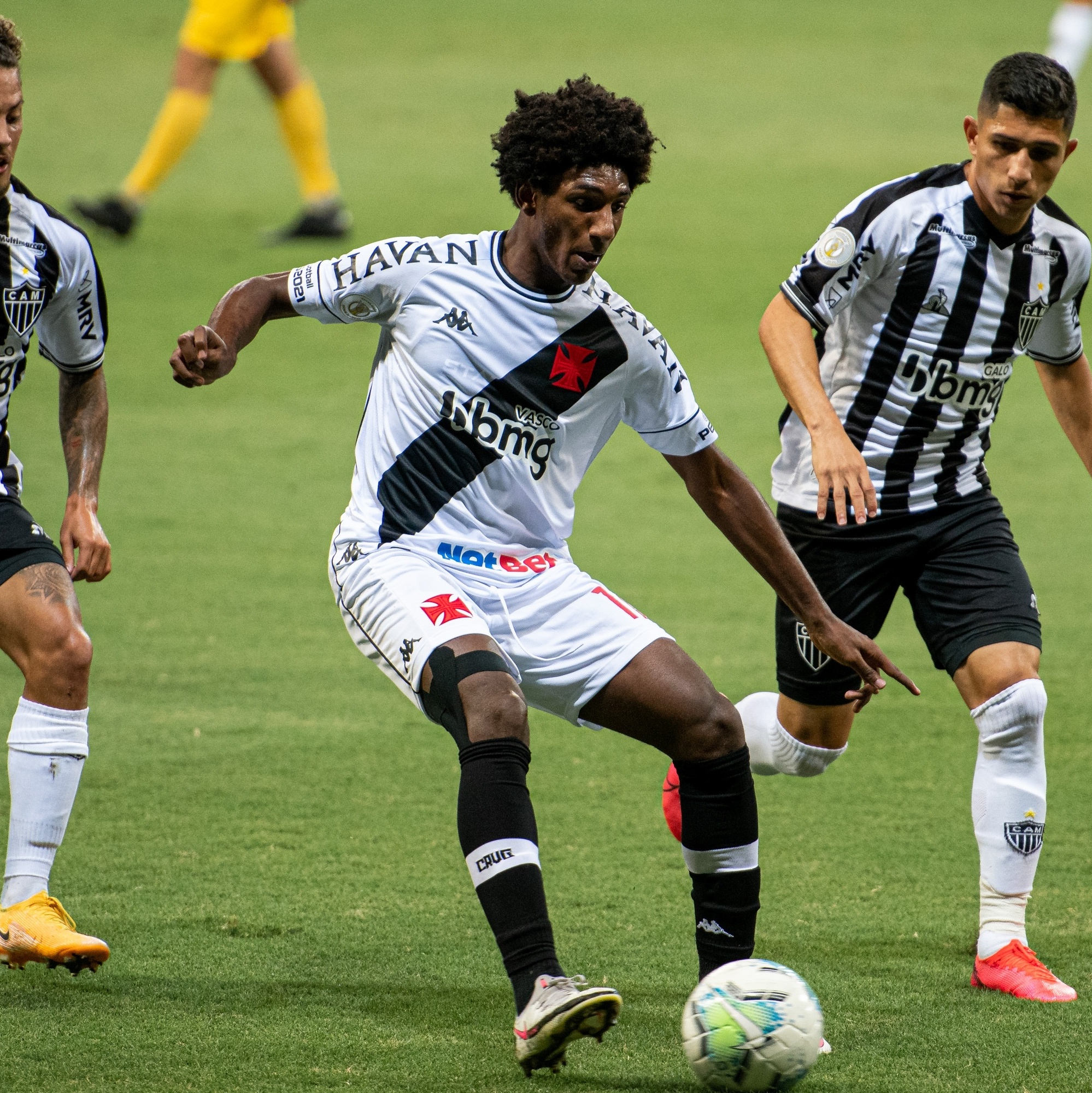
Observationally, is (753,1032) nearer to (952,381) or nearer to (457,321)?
(457,321)

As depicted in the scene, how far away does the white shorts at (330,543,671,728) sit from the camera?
3.79m

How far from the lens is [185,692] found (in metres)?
6.95

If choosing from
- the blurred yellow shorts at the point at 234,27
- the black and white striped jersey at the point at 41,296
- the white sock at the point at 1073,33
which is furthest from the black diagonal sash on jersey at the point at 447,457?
the white sock at the point at 1073,33

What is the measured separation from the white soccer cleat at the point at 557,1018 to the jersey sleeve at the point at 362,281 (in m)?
1.62

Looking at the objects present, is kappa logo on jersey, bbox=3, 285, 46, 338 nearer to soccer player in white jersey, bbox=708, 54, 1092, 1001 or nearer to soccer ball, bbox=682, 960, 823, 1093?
soccer player in white jersey, bbox=708, 54, 1092, 1001

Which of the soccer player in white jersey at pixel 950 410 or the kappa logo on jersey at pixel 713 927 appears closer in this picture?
the kappa logo on jersey at pixel 713 927

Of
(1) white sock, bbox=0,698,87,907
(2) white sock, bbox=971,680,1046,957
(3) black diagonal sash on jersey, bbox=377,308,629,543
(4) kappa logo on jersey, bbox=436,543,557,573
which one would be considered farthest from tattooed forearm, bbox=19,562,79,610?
(2) white sock, bbox=971,680,1046,957

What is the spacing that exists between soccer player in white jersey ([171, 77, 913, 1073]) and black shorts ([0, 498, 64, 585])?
789 millimetres

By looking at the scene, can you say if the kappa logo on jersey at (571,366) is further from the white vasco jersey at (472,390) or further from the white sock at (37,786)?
the white sock at (37,786)

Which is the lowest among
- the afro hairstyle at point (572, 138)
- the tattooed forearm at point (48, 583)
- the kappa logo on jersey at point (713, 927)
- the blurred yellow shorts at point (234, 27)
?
the kappa logo on jersey at point (713, 927)

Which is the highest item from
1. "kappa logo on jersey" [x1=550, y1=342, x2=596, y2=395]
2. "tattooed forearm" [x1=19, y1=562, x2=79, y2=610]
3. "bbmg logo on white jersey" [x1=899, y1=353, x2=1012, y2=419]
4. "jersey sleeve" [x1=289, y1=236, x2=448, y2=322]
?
"jersey sleeve" [x1=289, y1=236, x2=448, y2=322]

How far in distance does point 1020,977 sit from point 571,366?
6.09ft

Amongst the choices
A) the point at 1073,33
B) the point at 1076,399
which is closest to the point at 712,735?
the point at 1076,399

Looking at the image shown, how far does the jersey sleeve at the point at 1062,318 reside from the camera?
482 cm
